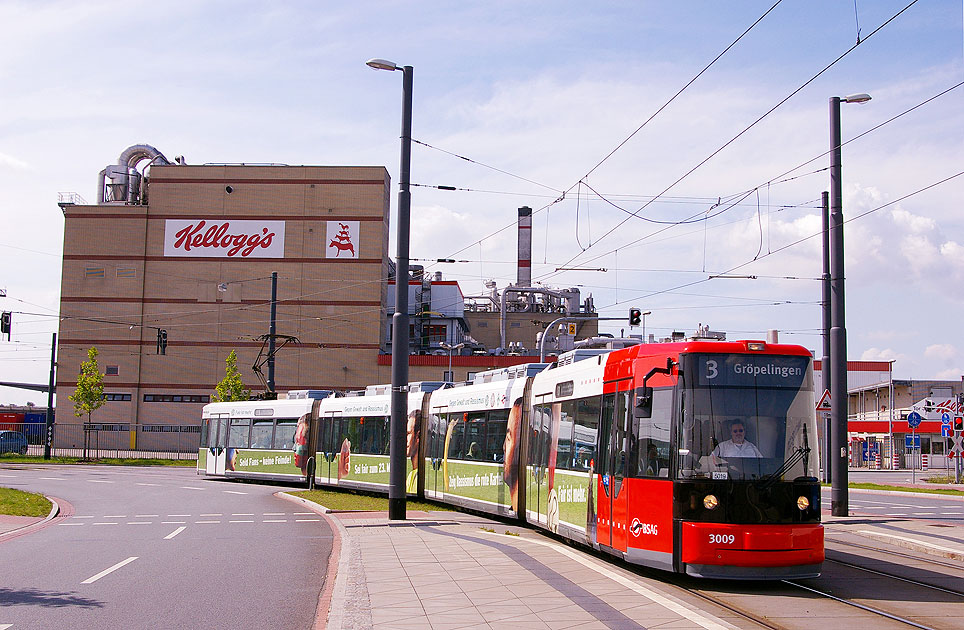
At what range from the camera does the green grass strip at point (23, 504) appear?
73.6ft

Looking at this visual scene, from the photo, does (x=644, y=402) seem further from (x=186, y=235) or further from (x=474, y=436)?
(x=186, y=235)

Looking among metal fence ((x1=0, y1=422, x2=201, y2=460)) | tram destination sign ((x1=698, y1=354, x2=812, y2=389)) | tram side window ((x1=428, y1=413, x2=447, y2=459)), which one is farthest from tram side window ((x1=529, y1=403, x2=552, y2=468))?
metal fence ((x1=0, y1=422, x2=201, y2=460))

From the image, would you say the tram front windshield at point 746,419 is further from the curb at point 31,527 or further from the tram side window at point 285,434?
the tram side window at point 285,434

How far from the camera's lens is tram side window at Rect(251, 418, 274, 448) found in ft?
113

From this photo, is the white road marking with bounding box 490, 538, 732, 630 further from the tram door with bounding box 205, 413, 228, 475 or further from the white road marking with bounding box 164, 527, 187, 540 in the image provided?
the tram door with bounding box 205, 413, 228, 475

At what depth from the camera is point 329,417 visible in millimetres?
30734

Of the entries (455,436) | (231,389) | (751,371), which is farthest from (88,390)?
(751,371)

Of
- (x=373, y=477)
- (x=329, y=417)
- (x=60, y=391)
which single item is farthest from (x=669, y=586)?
(x=60, y=391)

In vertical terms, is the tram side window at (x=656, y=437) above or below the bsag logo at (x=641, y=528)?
above

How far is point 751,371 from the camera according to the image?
11.9 m

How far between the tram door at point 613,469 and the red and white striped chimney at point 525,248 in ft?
207

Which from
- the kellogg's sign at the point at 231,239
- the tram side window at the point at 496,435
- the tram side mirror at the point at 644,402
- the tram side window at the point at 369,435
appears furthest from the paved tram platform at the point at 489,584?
the kellogg's sign at the point at 231,239

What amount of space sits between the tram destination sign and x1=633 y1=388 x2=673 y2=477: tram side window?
0.54 metres

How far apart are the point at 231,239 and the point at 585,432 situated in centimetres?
5641
